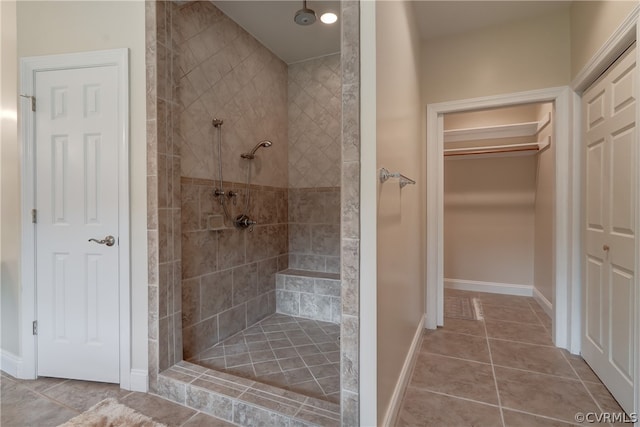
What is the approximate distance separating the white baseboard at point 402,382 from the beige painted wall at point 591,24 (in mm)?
2405

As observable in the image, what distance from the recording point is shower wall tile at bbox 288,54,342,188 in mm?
3367

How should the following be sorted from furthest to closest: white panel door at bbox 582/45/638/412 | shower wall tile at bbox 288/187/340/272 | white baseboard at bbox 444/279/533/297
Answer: white baseboard at bbox 444/279/533/297 → shower wall tile at bbox 288/187/340/272 → white panel door at bbox 582/45/638/412

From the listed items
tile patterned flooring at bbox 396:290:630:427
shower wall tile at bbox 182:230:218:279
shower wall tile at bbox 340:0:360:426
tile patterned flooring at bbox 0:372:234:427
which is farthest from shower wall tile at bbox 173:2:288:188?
tile patterned flooring at bbox 396:290:630:427

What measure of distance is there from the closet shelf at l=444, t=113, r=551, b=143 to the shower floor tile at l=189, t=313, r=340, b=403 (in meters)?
3.01

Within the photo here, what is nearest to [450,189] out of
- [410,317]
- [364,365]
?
[410,317]

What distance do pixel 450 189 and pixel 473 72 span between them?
193cm

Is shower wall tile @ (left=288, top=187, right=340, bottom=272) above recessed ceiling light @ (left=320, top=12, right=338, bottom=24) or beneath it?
beneath

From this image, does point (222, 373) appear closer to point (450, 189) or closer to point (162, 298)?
point (162, 298)

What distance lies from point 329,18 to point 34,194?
8.57 feet

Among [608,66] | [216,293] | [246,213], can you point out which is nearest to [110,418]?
[216,293]

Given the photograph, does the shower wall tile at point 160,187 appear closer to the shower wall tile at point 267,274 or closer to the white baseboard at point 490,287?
the shower wall tile at point 267,274

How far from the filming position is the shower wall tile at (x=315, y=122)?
3.37 meters

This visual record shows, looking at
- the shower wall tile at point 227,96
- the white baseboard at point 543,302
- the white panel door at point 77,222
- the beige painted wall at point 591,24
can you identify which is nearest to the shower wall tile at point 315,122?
the shower wall tile at point 227,96

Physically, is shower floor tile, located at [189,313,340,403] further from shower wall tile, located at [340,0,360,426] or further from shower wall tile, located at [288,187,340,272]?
shower wall tile, located at [288,187,340,272]
